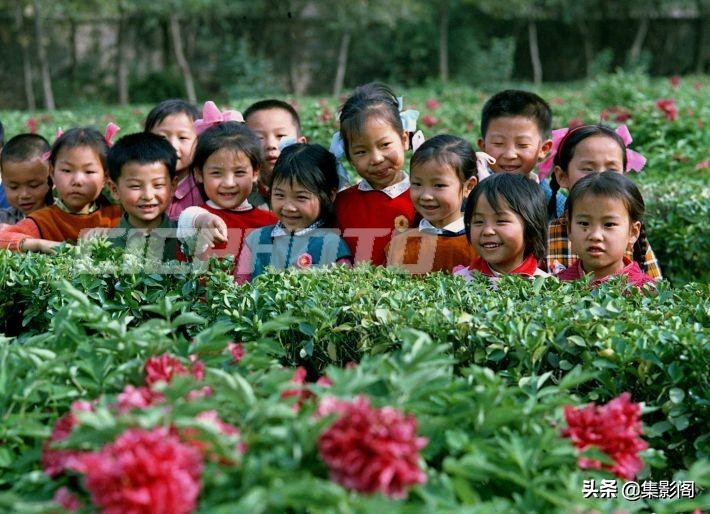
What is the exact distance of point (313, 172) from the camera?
4.36m

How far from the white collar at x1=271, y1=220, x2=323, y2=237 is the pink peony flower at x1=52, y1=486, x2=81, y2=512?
2415 mm

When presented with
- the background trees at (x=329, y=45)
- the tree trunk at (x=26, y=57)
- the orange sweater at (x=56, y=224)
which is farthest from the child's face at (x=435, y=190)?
the tree trunk at (x=26, y=57)

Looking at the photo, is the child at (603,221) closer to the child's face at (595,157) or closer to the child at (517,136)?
the child's face at (595,157)

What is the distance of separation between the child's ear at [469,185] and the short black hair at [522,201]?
0.26 m

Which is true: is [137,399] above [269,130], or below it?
below

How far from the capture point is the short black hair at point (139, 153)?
4.62m

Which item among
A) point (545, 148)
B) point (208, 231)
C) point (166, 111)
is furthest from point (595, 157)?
point (166, 111)

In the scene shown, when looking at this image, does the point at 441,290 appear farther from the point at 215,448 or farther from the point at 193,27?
the point at 193,27

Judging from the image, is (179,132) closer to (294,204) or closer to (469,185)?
(294,204)

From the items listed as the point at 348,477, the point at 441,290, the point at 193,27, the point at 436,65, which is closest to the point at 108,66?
the point at 193,27

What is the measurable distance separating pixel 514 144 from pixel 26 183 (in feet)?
8.22

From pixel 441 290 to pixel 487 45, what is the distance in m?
20.3

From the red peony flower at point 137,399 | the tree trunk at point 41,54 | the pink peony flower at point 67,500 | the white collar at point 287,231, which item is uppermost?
the tree trunk at point 41,54

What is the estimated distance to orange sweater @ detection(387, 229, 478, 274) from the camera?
428cm
